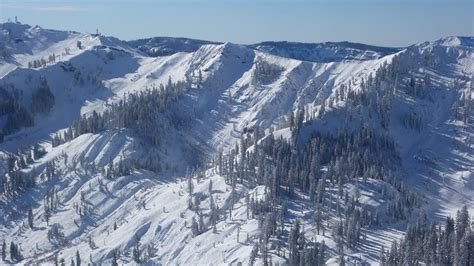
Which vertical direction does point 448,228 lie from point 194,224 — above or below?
above

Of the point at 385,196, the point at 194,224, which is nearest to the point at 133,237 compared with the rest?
the point at 194,224

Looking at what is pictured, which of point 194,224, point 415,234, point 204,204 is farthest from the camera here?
point 204,204

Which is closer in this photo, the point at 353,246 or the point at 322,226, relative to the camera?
the point at 353,246

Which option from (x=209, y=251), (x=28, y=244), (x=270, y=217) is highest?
(x=270, y=217)

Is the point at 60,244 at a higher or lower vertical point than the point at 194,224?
lower

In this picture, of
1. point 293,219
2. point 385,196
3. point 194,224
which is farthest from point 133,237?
point 385,196

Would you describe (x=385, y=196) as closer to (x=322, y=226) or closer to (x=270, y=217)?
(x=322, y=226)

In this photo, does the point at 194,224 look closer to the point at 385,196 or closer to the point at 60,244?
the point at 60,244

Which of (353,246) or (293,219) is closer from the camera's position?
(353,246)

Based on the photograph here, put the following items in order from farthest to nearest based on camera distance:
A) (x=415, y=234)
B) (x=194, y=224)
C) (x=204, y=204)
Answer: (x=204, y=204)
(x=194, y=224)
(x=415, y=234)
